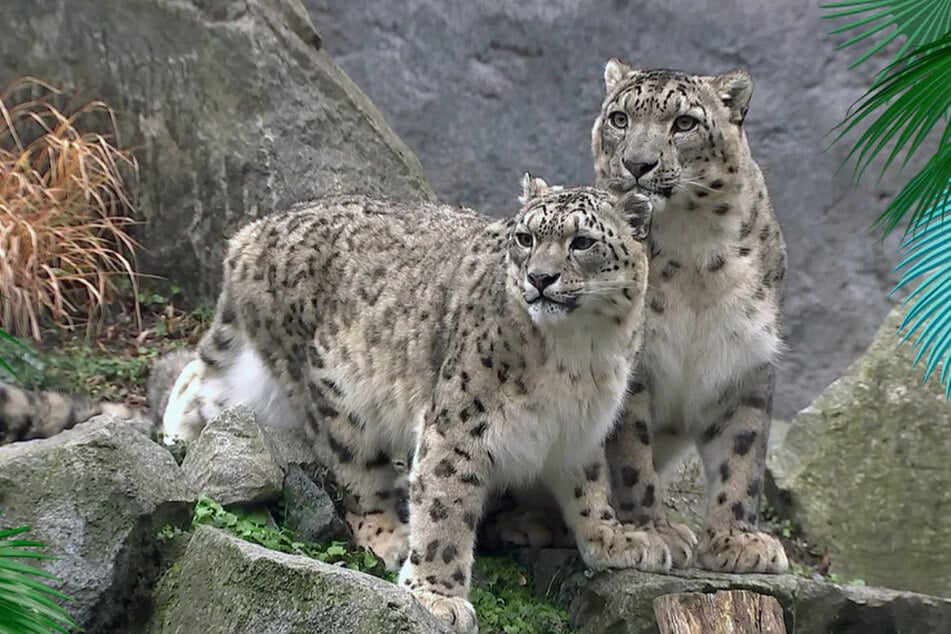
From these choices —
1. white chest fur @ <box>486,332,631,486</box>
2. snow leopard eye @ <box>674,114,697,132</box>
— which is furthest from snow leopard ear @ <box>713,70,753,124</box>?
white chest fur @ <box>486,332,631,486</box>

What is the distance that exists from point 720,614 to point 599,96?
22.7 feet

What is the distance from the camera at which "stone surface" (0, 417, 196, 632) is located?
191 inches

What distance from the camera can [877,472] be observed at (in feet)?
28.9

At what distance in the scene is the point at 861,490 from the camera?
345 inches

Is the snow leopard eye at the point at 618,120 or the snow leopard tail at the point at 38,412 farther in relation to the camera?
the snow leopard tail at the point at 38,412

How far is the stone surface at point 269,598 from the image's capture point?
438 cm

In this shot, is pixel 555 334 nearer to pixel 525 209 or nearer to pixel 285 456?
pixel 525 209

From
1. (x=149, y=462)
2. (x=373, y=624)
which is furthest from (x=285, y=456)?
(x=373, y=624)

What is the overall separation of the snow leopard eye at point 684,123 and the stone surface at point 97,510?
234cm

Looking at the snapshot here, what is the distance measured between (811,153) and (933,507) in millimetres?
2971

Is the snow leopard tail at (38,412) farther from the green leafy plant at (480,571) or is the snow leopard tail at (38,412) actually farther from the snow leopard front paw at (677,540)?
the snow leopard front paw at (677,540)

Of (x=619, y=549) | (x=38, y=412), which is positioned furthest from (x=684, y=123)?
(x=38, y=412)

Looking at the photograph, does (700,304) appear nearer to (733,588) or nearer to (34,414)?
(733,588)

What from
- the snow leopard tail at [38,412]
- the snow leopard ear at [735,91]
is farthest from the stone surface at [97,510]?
the snow leopard ear at [735,91]
